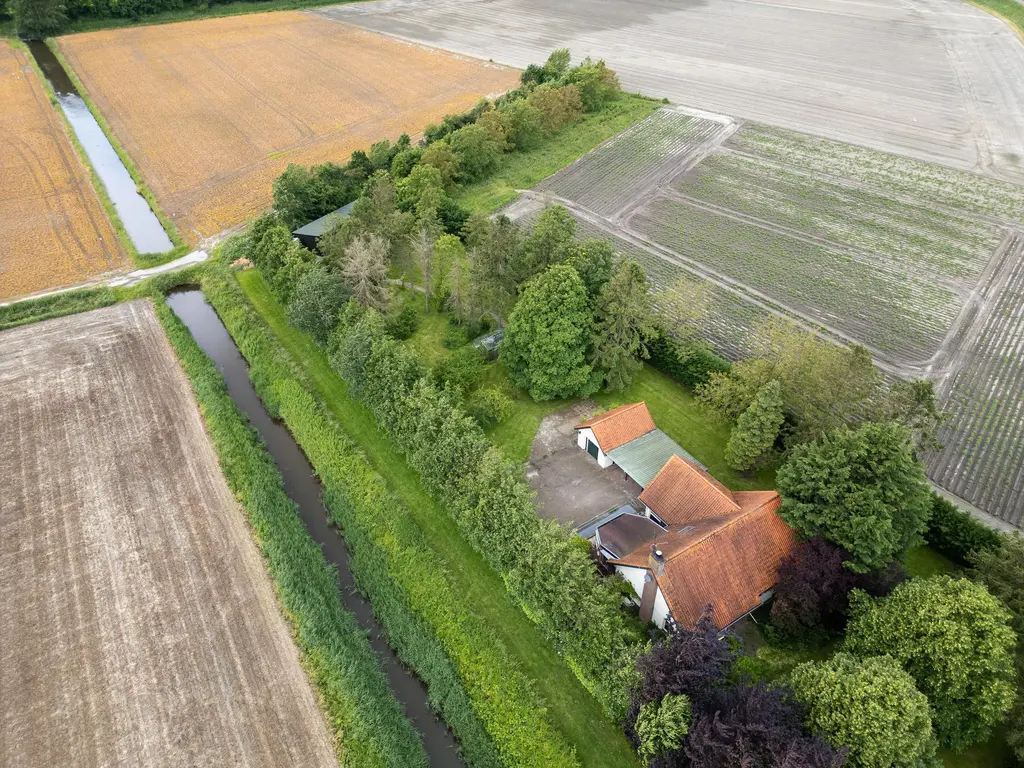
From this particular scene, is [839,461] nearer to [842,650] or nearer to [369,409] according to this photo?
[842,650]

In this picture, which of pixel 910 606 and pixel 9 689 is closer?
pixel 910 606

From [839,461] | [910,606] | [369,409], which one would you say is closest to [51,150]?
[369,409]

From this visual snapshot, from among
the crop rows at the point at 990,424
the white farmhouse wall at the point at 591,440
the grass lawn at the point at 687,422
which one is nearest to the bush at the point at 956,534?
the crop rows at the point at 990,424

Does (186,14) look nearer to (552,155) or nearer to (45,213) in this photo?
(45,213)

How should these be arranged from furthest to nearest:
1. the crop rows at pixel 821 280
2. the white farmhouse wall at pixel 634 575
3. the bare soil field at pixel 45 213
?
the bare soil field at pixel 45 213, the crop rows at pixel 821 280, the white farmhouse wall at pixel 634 575

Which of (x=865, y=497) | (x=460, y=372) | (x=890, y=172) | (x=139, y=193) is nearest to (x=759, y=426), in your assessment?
(x=865, y=497)

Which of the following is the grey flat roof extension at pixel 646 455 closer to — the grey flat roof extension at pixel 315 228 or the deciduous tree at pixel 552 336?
the deciduous tree at pixel 552 336
